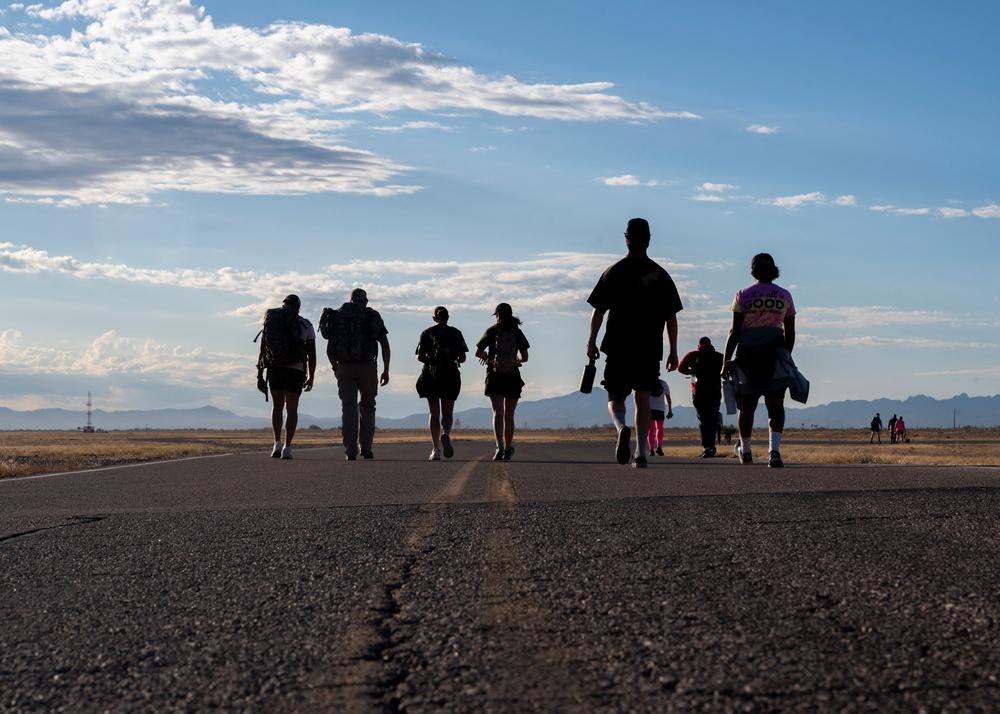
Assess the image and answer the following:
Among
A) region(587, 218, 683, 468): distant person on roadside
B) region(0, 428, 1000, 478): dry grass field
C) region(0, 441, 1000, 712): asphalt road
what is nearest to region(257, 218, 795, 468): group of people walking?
region(587, 218, 683, 468): distant person on roadside

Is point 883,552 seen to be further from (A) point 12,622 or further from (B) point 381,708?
(A) point 12,622

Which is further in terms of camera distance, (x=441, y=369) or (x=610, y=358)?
(x=441, y=369)

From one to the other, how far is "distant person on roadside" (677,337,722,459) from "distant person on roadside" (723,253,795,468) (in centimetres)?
615

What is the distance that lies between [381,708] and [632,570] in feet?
5.80

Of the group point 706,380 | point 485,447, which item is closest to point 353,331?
point 706,380

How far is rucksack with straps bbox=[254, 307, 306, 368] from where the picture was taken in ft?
47.7

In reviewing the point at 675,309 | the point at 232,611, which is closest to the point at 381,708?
the point at 232,611

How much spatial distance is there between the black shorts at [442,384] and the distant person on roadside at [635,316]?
4.66 m

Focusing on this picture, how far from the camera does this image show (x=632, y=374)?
34.1 ft

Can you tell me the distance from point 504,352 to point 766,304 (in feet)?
13.2

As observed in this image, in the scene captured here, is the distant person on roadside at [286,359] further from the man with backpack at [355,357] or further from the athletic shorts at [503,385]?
the athletic shorts at [503,385]

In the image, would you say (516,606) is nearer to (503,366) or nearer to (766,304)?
(766,304)

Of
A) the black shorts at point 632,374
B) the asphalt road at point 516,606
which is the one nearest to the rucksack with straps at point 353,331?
the black shorts at point 632,374

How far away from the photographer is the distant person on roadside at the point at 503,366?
46.1ft
